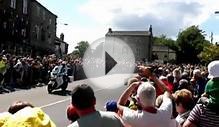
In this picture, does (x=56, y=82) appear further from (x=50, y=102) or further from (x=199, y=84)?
(x=199, y=84)

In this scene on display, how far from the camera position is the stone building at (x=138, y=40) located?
149 meters

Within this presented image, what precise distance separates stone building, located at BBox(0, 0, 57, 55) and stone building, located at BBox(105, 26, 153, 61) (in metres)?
62.3

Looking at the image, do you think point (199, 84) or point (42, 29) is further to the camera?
point (42, 29)

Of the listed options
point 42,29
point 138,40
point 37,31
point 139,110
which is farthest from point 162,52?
point 139,110

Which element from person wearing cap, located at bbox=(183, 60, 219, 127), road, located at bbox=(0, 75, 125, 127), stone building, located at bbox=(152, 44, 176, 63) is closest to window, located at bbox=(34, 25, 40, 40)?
road, located at bbox=(0, 75, 125, 127)

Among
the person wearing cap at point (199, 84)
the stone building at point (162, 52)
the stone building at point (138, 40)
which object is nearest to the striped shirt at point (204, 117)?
the person wearing cap at point (199, 84)

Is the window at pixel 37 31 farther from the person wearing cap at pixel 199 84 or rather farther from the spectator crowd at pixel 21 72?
the person wearing cap at pixel 199 84

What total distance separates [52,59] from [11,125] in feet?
108

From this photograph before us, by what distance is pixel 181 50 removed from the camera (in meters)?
127

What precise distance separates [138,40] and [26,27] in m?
88.7

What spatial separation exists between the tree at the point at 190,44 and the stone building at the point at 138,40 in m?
17.9

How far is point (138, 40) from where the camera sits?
6102 inches

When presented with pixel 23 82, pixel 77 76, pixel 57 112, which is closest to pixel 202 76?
pixel 57 112

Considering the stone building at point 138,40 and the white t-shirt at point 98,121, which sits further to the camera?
the stone building at point 138,40
